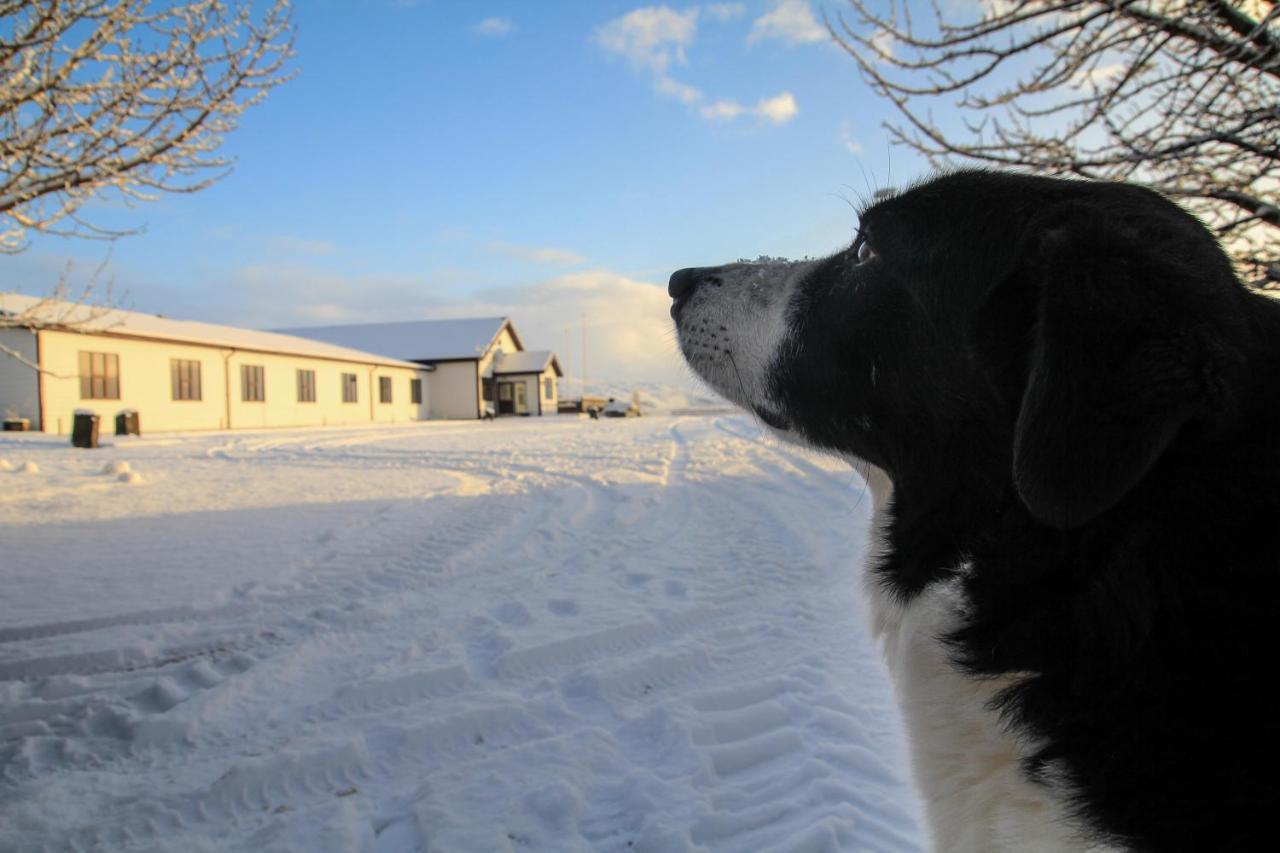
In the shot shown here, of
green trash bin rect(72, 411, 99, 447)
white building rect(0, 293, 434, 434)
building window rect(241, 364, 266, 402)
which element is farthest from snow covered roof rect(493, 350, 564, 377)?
green trash bin rect(72, 411, 99, 447)

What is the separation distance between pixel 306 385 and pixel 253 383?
302cm

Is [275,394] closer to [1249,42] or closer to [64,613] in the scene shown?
[64,613]

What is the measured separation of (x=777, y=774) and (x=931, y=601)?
130cm

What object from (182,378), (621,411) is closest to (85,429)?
(182,378)

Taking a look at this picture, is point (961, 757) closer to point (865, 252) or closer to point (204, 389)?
point (865, 252)

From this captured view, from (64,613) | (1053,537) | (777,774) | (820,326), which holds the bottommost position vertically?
(777,774)

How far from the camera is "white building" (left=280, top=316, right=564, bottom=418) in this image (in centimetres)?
3859

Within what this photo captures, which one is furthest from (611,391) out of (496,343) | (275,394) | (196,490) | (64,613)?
(64,613)

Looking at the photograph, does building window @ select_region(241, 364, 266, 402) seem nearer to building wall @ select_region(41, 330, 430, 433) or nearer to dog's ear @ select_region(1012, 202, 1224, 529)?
building wall @ select_region(41, 330, 430, 433)

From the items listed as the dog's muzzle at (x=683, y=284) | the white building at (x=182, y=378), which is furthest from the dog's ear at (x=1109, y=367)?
the white building at (x=182, y=378)

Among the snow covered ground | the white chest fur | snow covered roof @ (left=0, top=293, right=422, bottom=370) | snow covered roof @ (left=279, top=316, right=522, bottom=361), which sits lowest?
the snow covered ground

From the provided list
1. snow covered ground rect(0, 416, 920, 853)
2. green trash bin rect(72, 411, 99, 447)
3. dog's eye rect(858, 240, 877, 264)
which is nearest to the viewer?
dog's eye rect(858, 240, 877, 264)

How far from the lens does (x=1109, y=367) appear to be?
1.08 m

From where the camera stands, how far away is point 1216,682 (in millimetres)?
995
